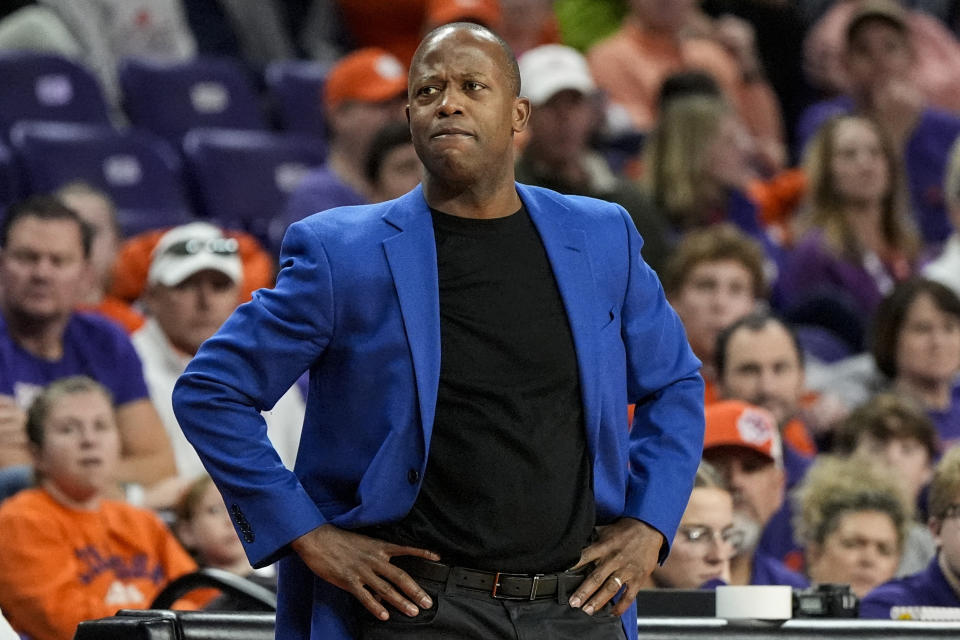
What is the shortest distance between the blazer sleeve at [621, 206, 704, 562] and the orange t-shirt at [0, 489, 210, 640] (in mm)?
2010

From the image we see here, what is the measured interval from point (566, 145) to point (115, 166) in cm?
203

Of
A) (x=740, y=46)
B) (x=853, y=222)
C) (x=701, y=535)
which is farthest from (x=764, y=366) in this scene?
(x=740, y=46)

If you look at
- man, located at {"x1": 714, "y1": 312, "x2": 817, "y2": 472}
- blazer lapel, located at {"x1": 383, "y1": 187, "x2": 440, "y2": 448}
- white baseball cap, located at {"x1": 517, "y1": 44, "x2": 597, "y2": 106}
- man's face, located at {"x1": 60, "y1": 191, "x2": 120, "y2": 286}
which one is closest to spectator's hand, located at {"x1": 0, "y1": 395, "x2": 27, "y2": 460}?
man's face, located at {"x1": 60, "y1": 191, "x2": 120, "y2": 286}

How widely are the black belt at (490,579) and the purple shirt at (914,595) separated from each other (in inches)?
66.5

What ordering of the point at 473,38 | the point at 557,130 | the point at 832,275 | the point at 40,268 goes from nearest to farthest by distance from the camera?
the point at 473,38
the point at 40,268
the point at 557,130
the point at 832,275

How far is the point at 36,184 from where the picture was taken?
697 centimetres

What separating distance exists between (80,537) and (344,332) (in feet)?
7.91

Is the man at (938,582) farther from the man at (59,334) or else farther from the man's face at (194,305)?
the man's face at (194,305)

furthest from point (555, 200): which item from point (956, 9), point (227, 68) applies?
point (956, 9)

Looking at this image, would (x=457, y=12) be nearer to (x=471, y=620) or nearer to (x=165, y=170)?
(x=165, y=170)

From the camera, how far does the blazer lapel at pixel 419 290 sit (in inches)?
99.1

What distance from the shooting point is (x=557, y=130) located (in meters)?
6.75

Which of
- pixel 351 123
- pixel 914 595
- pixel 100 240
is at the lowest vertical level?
pixel 914 595

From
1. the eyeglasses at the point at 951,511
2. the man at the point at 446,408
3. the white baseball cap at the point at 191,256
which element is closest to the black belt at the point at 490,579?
the man at the point at 446,408
